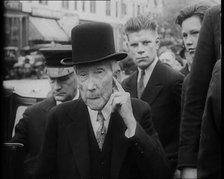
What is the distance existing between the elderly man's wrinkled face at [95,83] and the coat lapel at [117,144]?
0.16 m

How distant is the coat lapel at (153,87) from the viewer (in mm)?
3604

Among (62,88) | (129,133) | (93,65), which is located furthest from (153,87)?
(129,133)

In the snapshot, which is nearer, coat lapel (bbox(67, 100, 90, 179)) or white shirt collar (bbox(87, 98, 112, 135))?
coat lapel (bbox(67, 100, 90, 179))

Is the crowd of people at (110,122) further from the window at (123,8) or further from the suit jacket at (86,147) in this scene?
the window at (123,8)

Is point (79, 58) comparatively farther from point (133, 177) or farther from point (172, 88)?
point (172, 88)

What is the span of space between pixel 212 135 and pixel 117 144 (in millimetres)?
769

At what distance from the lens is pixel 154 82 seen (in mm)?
3695

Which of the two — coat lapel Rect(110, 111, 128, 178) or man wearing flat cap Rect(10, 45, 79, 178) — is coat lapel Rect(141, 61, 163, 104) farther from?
coat lapel Rect(110, 111, 128, 178)

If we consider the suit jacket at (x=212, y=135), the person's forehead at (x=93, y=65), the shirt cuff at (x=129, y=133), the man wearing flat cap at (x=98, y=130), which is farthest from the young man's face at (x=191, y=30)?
the suit jacket at (x=212, y=135)

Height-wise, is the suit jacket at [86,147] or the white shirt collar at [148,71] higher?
the white shirt collar at [148,71]

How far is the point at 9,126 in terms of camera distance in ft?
13.5

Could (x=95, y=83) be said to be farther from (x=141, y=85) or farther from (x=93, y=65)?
(x=141, y=85)

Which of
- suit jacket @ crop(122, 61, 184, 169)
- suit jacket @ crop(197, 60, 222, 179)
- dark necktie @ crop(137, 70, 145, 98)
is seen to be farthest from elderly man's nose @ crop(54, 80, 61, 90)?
suit jacket @ crop(197, 60, 222, 179)

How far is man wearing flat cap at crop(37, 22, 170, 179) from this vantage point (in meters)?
2.54
